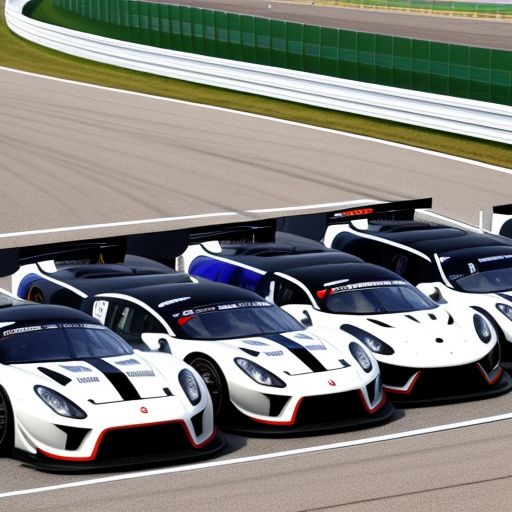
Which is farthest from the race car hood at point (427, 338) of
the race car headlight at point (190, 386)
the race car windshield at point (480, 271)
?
the race car headlight at point (190, 386)

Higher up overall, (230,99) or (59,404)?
(59,404)

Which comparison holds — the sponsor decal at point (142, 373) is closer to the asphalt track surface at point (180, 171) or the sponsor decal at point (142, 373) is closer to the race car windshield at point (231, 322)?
the race car windshield at point (231, 322)

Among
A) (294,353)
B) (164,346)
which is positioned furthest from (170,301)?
(294,353)

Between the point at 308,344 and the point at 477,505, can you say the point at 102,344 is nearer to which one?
the point at 308,344

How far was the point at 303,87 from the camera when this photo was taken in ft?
102

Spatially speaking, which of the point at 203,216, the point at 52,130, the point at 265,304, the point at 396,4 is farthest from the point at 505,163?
the point at 396,4

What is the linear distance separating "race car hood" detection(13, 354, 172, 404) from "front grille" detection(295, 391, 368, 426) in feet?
4.37

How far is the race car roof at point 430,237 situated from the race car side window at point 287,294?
2.23 metres

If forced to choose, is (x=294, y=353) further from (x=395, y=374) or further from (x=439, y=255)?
(x=439, y=255)

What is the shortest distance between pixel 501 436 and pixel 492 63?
17.8 metres

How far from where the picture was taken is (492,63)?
27750mm

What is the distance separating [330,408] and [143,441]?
189cm

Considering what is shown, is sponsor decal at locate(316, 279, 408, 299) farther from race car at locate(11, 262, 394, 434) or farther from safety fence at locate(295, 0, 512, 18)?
safety fence at locate(295, 0, 512, 18)

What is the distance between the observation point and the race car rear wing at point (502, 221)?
1714 cm
